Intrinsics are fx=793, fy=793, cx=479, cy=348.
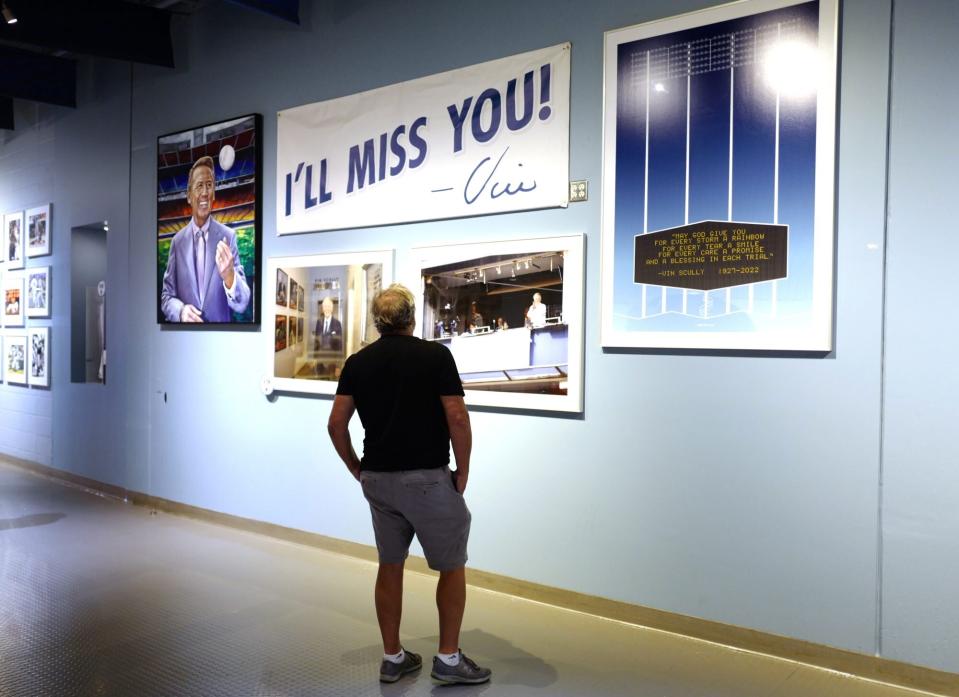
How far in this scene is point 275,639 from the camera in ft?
11.0

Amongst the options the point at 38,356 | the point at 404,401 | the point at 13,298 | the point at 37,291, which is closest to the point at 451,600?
the point at 404,401

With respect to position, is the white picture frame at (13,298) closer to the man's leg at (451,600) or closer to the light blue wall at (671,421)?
the light blue wall at (671,421)

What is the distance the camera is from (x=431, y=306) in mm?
4262

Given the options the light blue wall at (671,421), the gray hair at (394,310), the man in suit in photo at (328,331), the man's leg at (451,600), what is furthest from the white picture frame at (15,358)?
the man's leg at (451,600)

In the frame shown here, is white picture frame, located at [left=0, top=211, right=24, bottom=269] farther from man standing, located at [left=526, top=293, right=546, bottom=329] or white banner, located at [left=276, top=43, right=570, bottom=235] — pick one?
man standing, located at [left=526, top=293, right=546, bottom=329]

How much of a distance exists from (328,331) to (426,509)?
85.8 inches

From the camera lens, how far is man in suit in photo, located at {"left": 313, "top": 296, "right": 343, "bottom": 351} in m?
4.66

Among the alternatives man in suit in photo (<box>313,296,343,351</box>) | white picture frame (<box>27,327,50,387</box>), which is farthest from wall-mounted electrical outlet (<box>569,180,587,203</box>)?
white picture frame (<box>27,327,50,387</box>)

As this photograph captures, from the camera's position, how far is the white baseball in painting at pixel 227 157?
5.26 m

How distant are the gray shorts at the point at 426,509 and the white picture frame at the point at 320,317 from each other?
5.83 ft


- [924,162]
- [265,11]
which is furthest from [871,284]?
[265,11]

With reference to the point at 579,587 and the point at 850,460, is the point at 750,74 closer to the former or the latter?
the point at 850,460

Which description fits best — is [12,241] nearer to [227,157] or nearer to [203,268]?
[203,268]

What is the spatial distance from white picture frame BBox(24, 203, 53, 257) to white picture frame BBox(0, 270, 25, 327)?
39cm
